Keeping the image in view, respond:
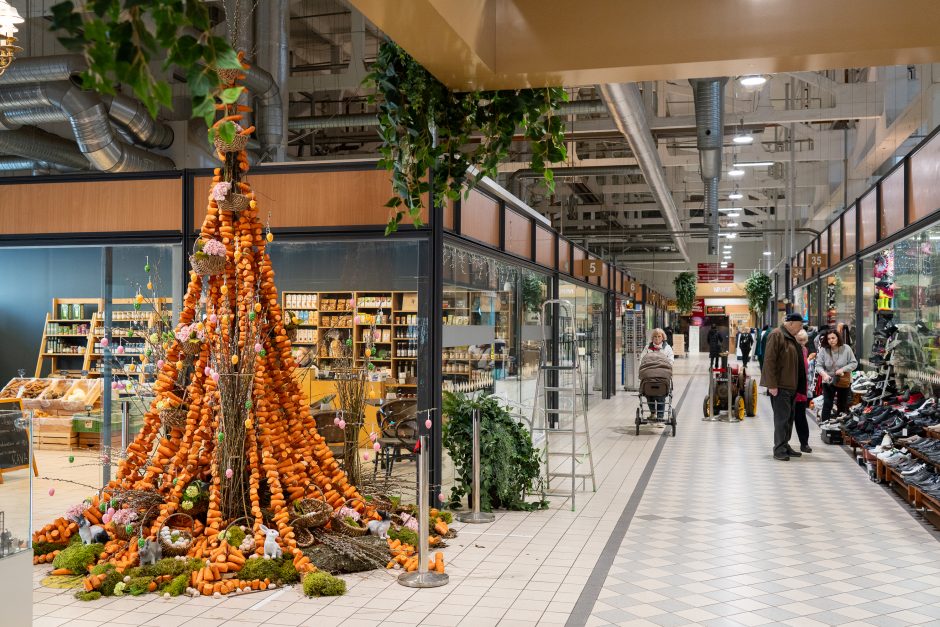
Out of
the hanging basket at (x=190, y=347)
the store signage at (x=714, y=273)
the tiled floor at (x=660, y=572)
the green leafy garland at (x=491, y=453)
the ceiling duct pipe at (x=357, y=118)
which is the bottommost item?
the tiled floor at (x=660, y=572)

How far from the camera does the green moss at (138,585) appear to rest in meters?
4.73

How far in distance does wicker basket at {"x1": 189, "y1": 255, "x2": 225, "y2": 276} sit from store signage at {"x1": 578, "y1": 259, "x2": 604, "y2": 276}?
9.05 meters

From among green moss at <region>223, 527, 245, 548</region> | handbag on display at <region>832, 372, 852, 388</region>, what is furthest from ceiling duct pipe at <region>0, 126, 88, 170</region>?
handbag on display at <region>832, 372, 852, 388</region>

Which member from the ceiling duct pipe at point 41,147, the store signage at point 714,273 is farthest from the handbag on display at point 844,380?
the store signage at point 714,273

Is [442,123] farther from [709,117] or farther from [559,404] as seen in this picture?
[559,404]

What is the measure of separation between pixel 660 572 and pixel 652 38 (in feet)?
10.1

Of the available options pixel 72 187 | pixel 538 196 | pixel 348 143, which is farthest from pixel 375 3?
pixel 538 196

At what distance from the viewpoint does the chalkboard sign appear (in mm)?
3697

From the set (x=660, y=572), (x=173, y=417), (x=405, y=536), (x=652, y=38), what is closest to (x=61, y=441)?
(x=173, y=417)

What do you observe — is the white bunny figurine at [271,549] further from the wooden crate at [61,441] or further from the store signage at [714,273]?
the store signage at [714,273]

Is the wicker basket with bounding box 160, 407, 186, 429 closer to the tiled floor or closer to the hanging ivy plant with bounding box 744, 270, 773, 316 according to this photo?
the tiled floor

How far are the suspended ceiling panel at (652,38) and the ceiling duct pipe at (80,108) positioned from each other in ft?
23.8

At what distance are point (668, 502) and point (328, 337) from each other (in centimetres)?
313

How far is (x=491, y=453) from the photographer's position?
672 cm
